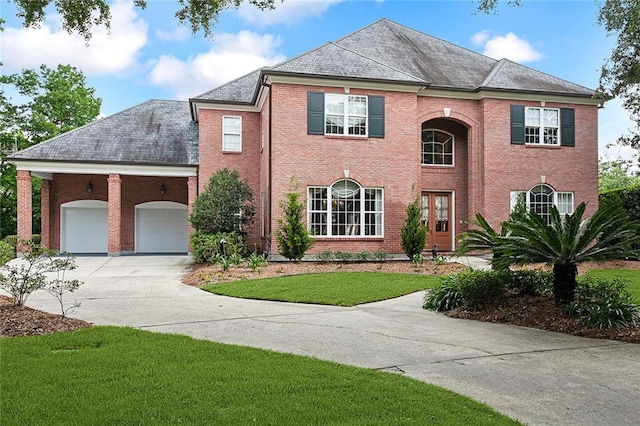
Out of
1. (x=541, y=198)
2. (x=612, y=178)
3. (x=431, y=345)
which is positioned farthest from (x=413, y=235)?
(x=612, y=178)

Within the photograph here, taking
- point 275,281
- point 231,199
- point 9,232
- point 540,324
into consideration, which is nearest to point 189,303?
point 275,281

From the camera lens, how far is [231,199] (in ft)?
57.4

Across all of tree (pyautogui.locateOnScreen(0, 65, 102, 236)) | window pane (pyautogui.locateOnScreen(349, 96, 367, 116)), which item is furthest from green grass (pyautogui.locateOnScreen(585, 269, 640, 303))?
tree (pyautogui.locateOnScreen(0, 65, 102, 236))

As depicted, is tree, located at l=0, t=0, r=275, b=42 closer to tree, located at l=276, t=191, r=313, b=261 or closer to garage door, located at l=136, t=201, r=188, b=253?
tree, located at l=276, t=191, r=313, b=261

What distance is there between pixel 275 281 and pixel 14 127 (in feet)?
91.7

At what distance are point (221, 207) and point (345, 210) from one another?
14.4 ft

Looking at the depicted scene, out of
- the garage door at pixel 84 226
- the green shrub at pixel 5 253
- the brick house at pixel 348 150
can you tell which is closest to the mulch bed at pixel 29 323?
the green shrub at pixel 5 253

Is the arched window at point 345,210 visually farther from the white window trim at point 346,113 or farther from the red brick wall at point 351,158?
the white window trim at point 346,113

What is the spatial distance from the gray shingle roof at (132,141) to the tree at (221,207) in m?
4.11

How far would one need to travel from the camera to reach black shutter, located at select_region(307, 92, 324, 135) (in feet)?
55.7

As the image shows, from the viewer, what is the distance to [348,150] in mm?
17297

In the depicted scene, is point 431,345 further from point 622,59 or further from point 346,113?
point 622,59

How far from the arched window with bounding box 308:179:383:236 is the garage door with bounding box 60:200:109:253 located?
11.6m

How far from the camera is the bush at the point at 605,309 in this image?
707 cm
